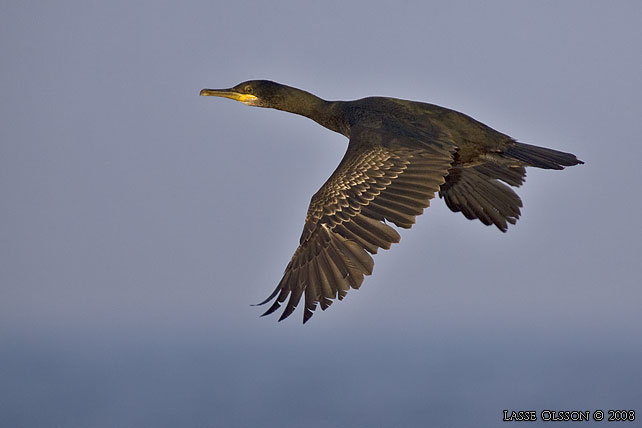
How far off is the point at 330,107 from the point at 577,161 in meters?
2.56

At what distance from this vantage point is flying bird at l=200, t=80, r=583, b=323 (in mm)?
9539

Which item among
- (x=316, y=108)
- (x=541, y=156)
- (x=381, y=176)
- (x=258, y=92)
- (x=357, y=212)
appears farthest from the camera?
(x=258, y=92)

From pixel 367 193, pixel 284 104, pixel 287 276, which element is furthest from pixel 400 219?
pixel 284 104

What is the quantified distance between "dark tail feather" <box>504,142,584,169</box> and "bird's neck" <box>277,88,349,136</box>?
1.68 metres

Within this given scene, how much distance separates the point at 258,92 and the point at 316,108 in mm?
682

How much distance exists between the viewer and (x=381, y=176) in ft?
32.7

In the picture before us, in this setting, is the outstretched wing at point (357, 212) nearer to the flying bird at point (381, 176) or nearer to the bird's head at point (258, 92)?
the flying bird at point (381, 176)

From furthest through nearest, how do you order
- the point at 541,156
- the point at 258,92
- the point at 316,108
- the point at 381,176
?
the point at 258,92 → the point at 316,108 → the point at 541,156 → the point at 381,176

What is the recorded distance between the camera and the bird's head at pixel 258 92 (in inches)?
478

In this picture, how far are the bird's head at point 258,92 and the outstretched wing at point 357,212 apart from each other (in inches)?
77.8

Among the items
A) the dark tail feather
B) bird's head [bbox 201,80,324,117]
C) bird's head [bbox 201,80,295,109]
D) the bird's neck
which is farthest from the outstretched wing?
bird's head [bbox 201,80,295,109]

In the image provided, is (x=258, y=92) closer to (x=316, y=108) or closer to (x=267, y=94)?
(x=267, y=94)

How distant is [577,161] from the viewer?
35.7ft

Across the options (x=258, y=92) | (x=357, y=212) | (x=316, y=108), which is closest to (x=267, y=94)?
(x=258, y=92)
